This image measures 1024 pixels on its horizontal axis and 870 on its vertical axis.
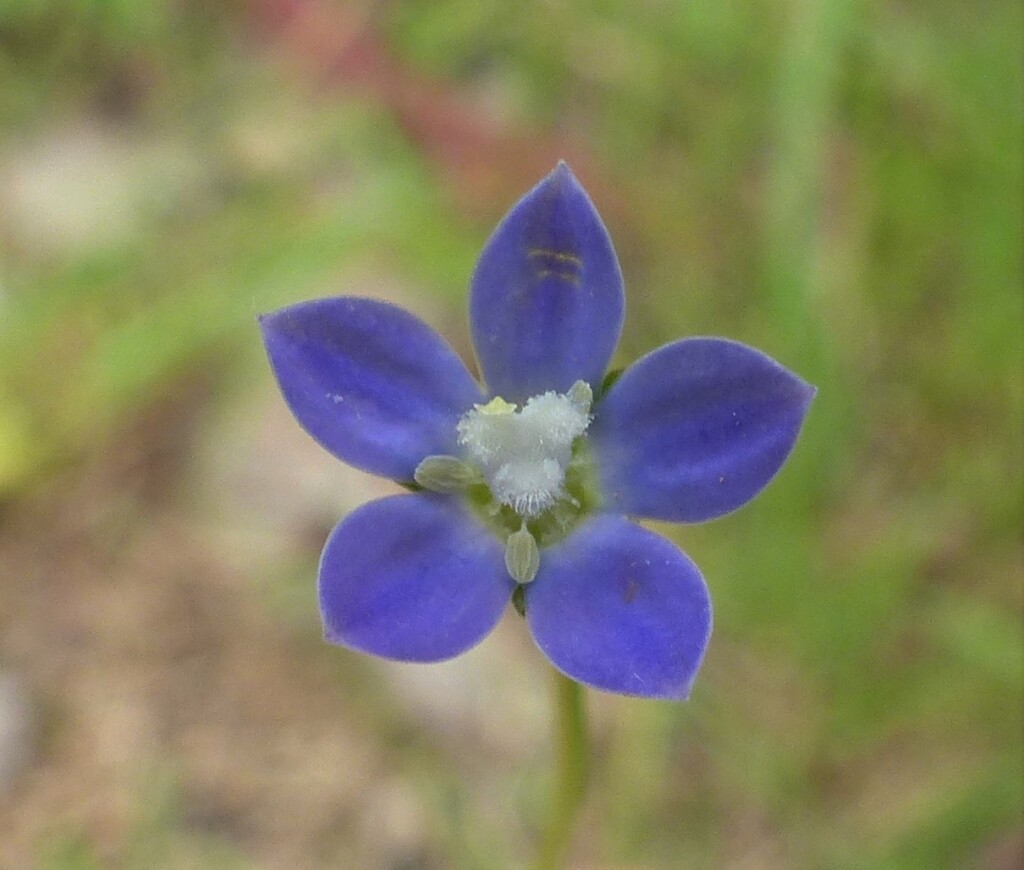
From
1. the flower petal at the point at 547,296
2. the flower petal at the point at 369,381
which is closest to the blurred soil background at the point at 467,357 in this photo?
the flower petal at the point at 547,296

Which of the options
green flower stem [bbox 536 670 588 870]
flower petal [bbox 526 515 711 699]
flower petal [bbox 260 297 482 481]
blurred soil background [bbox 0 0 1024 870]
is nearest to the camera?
flower petal [bbox 526 515 711 699]

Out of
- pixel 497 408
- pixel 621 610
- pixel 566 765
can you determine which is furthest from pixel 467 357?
pixel 621 610

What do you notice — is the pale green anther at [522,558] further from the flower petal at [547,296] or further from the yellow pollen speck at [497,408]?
the flower petal at [547,296]

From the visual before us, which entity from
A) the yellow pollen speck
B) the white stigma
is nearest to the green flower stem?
the white stigma

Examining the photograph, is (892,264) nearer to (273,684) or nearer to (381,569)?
(273,684)

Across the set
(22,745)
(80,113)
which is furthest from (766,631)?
(80,113)

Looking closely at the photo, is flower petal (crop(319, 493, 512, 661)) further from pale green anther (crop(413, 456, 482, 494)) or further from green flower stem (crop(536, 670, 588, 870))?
green flower stem (crop(536, 670, 588, 870))
